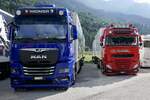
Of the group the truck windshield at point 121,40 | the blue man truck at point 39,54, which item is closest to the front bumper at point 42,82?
the blue man truck at point 39,54

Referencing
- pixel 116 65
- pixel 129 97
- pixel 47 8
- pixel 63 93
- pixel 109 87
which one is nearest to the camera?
pixel 129 97

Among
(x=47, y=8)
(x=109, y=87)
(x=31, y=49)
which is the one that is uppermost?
(x=47, y=8)

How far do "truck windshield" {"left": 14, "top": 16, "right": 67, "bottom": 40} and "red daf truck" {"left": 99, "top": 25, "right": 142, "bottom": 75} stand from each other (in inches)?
297

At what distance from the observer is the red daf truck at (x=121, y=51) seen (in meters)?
25.0

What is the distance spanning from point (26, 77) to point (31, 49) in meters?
1.04

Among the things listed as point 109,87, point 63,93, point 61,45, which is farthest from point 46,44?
point 109,87

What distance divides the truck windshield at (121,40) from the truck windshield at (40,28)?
25.7ft

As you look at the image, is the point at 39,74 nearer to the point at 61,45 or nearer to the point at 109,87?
the point at 61,45

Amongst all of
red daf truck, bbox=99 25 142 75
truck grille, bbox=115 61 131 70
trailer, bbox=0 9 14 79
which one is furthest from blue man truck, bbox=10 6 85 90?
truck grille, bbox=115 61 131 70

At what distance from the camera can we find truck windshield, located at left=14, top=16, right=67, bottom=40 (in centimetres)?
1762

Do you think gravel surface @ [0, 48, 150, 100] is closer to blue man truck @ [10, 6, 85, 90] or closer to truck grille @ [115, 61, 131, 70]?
blue man truck @ [10, 6, 85, 90]

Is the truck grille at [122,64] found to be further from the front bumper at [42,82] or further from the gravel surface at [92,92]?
the front bumper at [42,82]

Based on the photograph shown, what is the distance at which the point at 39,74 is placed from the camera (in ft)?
57.6

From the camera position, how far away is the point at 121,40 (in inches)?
999
